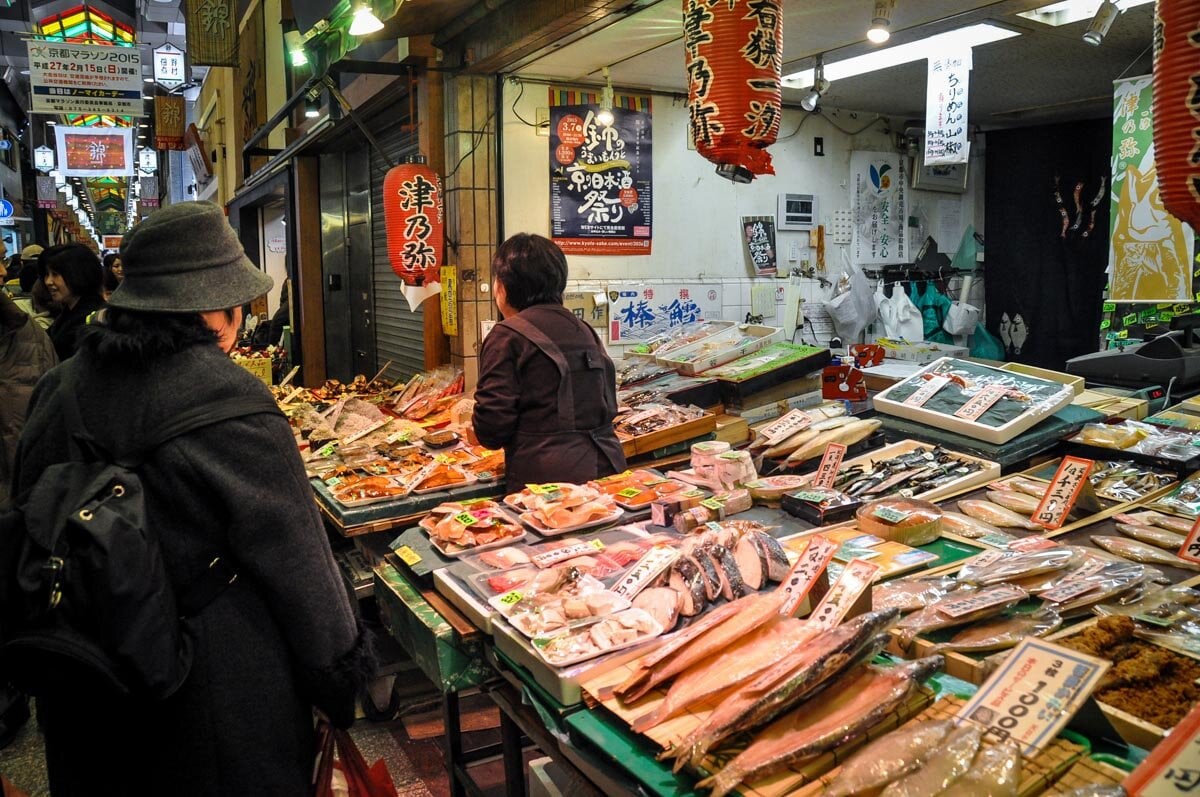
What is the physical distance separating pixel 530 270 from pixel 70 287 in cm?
373

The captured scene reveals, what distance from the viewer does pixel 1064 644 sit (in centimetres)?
212

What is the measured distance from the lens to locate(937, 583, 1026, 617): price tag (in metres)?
2.30

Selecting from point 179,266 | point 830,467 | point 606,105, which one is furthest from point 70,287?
point 830,467

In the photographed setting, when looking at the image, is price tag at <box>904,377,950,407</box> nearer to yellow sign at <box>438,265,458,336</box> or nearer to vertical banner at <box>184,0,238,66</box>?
yellow sign at <box>438,265,458,336</box>

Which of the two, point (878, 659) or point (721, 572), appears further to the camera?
point (721, 572)

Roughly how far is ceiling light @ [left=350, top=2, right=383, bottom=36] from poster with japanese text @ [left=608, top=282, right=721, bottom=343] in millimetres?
2869

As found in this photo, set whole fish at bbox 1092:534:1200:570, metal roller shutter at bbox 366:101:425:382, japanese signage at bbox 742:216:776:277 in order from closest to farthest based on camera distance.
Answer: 1. whole fish at bbox 1092:534:1200:570
2. metal roller shutter at bbox 366:101:425:382
3. japanese signage at bbox 742:216:776:277

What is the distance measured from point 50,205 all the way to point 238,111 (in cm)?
1974

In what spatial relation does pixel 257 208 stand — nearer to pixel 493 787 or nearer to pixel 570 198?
pixel 570 198

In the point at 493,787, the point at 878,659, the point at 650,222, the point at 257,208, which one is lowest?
the point at 493,787

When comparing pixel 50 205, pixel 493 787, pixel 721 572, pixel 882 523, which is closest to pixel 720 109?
pixel 882 523

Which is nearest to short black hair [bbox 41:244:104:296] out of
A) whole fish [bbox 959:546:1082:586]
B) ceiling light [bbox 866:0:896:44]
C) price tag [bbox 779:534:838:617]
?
ceiling light [bbox 866:0:896:44]

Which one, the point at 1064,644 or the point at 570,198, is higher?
the point at 570,198

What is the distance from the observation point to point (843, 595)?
2.26m
